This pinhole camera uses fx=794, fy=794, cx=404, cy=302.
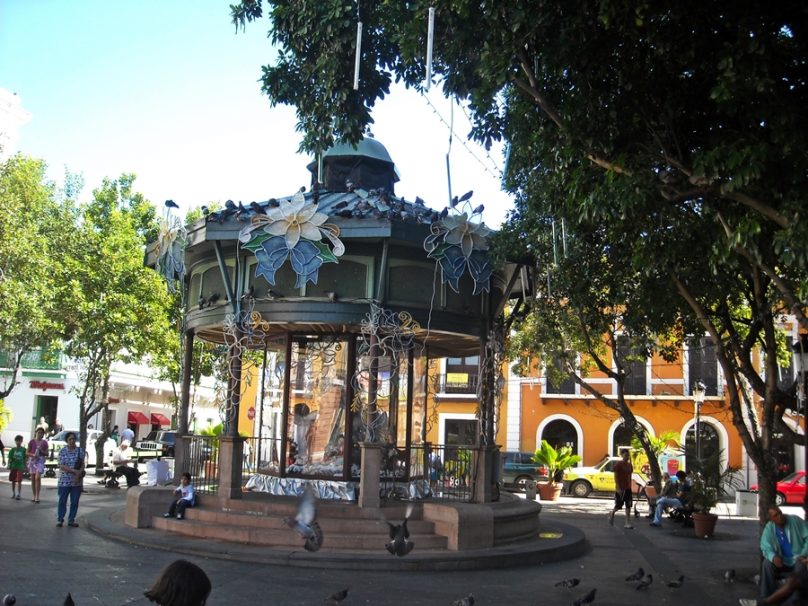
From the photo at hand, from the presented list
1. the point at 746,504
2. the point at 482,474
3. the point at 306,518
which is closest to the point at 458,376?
the point at 746,504

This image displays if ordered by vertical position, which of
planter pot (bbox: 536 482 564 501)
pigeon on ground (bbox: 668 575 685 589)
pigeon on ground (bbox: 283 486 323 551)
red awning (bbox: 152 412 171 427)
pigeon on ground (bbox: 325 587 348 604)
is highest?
red awning (bbox: 152 412 171 427)

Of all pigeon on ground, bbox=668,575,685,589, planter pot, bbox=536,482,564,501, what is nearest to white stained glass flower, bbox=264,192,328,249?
pigeon on ground, bbox=668,575,685,589

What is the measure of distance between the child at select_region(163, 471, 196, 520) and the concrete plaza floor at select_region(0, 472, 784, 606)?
82cm

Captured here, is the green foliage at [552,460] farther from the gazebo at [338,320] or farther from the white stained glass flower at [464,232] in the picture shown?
the white stained glass flower at [464,232]

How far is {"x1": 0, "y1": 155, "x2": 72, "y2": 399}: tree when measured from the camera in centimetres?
2348

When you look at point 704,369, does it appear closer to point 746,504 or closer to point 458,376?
point 458,376

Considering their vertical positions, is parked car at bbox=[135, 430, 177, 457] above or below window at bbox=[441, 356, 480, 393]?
below

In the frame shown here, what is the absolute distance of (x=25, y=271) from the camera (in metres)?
24.1

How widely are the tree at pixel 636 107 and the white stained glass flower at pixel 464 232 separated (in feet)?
4.54

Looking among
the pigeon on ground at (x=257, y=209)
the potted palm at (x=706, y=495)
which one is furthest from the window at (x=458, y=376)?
the pigeon on ground at (x=257, y=209)

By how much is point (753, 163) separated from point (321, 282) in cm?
763

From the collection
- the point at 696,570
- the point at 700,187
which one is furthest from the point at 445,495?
the point at 700,187

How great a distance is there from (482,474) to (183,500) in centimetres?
507

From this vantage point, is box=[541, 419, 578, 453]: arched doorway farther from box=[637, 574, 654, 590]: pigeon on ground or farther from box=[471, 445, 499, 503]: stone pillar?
box=[637, 574, 654, 590]: pigeon on ground
